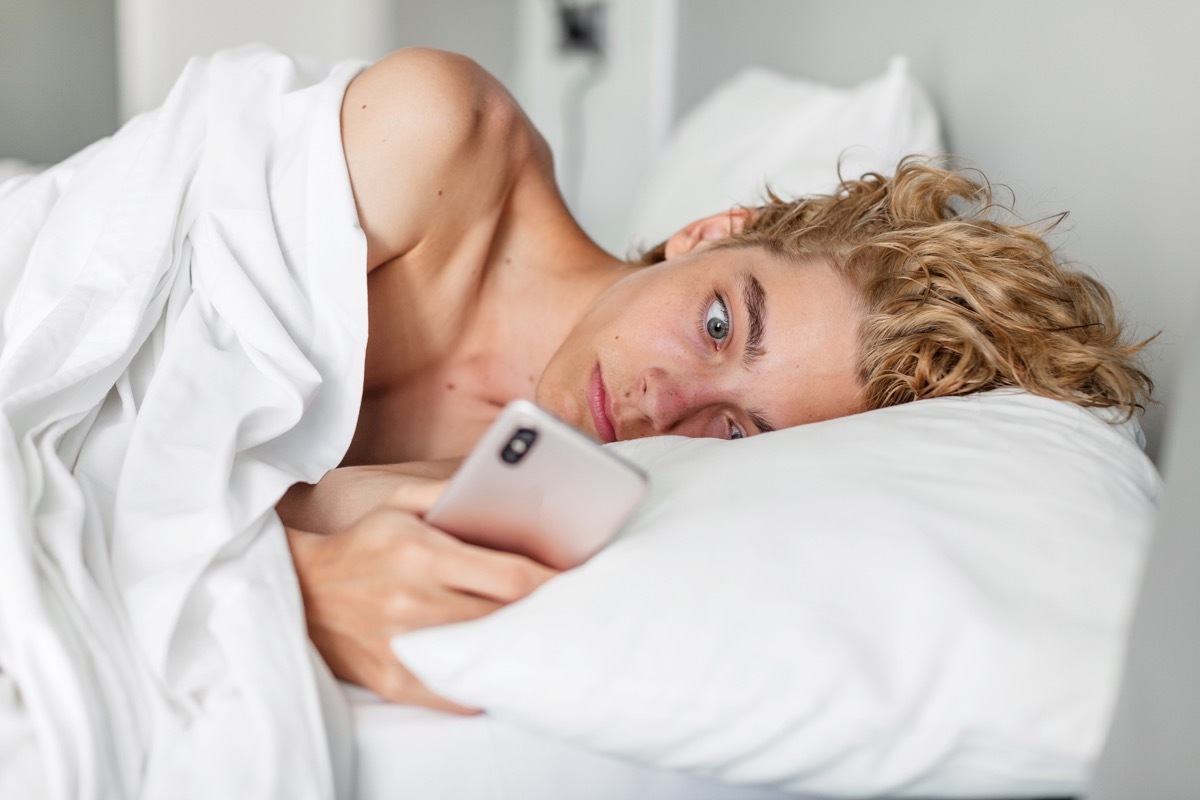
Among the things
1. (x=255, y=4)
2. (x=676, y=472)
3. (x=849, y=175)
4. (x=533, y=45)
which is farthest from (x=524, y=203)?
(x=533, y=45)

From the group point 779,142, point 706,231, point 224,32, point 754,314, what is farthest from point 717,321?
point 224,32

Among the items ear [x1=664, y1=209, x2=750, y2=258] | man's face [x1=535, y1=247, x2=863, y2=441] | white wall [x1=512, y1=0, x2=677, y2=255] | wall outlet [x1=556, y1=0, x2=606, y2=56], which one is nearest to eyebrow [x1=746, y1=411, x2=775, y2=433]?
man's face [x1=535, y1=247, x2=863, y2=441]

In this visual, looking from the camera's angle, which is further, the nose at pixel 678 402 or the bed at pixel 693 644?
the nose at pixel 678 402

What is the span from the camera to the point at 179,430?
27.6 inches

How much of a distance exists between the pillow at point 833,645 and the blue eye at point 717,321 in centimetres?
36

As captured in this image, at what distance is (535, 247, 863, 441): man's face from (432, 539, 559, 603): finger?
0.29 m

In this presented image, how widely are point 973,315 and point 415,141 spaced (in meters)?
0.56

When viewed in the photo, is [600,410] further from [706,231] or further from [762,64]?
[762,64]

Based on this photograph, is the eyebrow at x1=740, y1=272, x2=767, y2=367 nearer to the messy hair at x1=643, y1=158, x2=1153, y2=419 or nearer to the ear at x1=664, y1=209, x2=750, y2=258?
the messy hair at x1=643, y1=158, x2=1153, y2=419

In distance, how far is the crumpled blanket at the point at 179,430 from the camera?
20.9 inches


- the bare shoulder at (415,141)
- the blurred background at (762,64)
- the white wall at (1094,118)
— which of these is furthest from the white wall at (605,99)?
the bare shoulder at (415,141)

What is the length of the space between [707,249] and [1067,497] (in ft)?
1.71

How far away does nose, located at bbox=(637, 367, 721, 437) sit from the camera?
2.99 feet

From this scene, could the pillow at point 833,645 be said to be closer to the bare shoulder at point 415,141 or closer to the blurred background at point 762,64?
the blurred background at point 762,64
